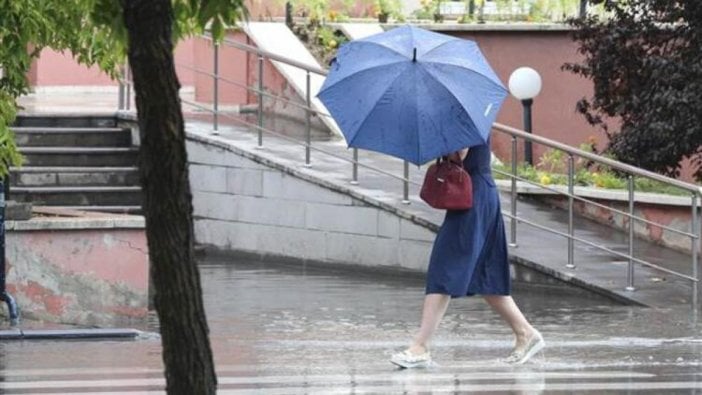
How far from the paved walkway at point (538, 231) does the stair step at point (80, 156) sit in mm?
702

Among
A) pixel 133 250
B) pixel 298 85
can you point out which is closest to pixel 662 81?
Result: pixel 298 85

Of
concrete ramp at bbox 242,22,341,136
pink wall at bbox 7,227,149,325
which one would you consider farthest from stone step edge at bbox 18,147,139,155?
pink wall at bbox 7,227,149,325

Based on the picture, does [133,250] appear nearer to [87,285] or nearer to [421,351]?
[87,285]

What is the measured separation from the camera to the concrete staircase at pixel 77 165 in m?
17.2

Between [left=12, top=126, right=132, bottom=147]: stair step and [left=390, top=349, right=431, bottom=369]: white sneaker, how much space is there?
813 cm

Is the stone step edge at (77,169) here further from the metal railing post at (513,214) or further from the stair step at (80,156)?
the metal railing post at (513,214)

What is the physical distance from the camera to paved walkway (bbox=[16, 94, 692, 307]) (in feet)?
47.4

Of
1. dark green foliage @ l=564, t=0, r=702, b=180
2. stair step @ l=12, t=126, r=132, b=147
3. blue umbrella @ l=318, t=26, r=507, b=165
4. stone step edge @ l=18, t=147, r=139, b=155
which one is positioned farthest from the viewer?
stair step @ l=12, t=126, r=132, b=147

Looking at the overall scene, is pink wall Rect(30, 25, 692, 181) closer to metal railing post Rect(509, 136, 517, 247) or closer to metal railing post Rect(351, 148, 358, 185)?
metal railing post Rect(351, 148, 358, 185)

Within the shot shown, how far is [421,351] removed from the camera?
1052 centimetres

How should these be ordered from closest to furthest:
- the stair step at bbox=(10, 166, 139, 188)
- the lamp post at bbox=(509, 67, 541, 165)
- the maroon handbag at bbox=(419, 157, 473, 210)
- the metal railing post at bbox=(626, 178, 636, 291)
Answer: the maroon handbag at bbox=(419, 157, 473, 210), the metal railing post at bbox=(626, 178, 636, 291), the stair step at bbox=(10, 166, 139, 188), the lamp post at bbox=(509, 67, 541, 165)

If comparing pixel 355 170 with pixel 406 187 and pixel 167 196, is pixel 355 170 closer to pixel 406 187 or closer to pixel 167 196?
pixel 406 187

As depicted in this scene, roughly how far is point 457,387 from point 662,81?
709cm

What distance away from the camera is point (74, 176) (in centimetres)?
1750
